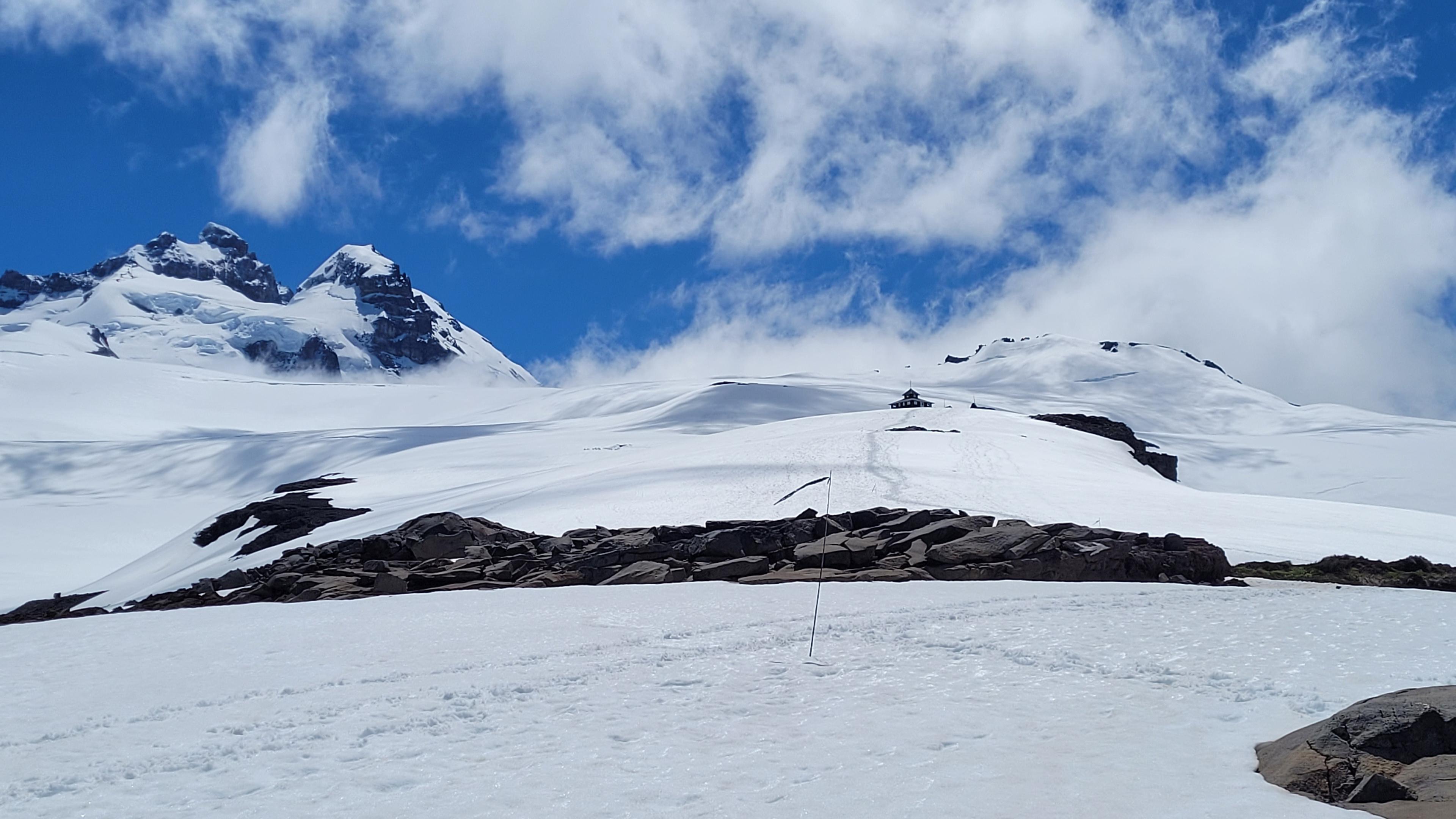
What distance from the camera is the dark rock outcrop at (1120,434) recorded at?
4503cm

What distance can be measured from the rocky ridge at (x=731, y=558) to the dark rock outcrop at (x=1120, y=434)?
86.1ft

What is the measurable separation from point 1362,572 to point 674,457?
24390 mm

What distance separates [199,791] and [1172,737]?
7103 mm

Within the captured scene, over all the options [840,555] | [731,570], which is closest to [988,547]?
[840,555]

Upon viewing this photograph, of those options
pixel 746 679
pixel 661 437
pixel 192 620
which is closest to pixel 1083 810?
pixel 746 679

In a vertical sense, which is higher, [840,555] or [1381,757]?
[840,555]

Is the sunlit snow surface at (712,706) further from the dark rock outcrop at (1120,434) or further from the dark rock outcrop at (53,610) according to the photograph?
the dark rock outcrop at (1120,434)

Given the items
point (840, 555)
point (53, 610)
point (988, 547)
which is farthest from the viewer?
point (53, 610)

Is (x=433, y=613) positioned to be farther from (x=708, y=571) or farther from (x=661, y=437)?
(x=661, y=437)

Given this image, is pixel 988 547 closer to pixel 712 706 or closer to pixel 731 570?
pixel 731 570

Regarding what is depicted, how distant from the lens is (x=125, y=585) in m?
29.9

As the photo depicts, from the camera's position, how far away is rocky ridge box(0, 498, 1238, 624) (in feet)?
55.6

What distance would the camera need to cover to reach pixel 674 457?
37.8m

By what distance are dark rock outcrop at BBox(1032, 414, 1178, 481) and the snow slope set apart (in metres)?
3.48
